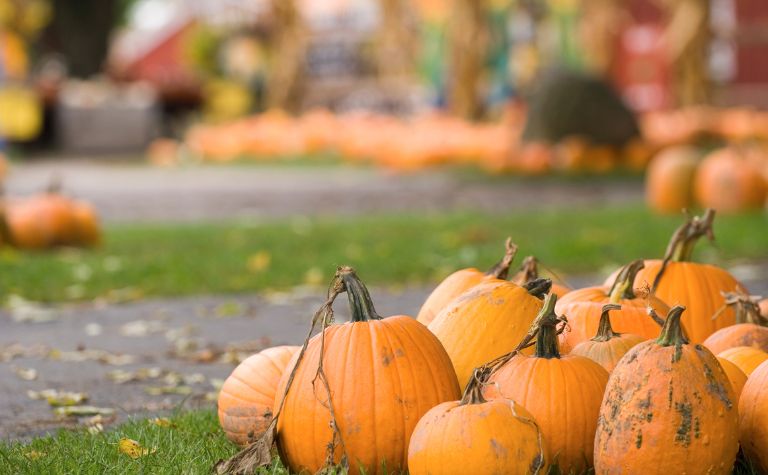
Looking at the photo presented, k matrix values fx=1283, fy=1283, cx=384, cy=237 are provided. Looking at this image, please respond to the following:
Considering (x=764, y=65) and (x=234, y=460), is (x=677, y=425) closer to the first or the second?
(x=234, y=460)

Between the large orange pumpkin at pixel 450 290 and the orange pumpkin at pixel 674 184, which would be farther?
the orange pumpkin at pixel 674 184

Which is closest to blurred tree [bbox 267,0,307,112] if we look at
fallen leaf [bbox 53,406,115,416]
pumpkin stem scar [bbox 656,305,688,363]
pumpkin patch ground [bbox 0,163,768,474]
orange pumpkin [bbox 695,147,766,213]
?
pumpkin patch ground [bbox 0,163,768,474]

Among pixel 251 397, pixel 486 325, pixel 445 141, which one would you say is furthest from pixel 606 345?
pixel 445 141

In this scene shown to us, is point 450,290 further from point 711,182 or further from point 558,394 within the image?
point 711,182

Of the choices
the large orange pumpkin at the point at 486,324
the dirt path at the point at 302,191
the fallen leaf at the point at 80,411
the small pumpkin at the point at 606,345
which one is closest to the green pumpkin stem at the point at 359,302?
the large orange pumpkin at the point at 486,324

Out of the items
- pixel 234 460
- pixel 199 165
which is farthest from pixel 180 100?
pixel 234 460

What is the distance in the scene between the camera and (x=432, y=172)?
16.5m

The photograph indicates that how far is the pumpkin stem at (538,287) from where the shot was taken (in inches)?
128

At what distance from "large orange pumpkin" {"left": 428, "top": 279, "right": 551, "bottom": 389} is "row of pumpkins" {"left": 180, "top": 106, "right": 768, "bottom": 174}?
1174 cm

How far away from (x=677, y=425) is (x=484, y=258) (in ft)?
14.9

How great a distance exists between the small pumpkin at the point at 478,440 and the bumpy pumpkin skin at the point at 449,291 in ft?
2.82

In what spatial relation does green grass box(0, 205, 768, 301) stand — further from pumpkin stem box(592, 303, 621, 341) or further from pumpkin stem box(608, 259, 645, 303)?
pumpkin stem box(592, 303, 621, 341)

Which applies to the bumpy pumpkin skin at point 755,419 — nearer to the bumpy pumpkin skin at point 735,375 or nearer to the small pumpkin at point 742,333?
the bumpy pumpkin skin at point 735,375

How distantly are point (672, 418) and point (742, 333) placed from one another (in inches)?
30.1
